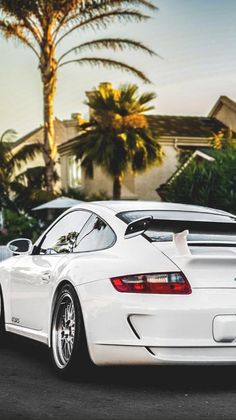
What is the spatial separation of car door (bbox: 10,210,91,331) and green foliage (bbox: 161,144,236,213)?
49.0 ft

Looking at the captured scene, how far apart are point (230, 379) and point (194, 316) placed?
1073mm

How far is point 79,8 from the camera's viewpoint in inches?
1328

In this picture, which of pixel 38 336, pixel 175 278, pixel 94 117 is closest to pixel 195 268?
pixel 175 278

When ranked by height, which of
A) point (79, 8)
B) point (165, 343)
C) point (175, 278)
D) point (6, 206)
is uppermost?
point (79, 8)

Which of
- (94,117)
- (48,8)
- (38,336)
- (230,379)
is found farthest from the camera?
(94,117)

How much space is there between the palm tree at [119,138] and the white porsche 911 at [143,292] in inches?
1418

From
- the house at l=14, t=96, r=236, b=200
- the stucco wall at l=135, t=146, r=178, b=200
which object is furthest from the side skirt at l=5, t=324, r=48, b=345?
the stucco wall at l=135, t=146, r=178, b=200

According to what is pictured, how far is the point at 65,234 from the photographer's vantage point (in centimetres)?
852

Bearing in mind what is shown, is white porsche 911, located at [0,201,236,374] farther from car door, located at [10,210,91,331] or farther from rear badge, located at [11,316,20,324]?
rear badge, located at [11,316,20,324]

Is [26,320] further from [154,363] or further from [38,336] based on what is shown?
[154,363]

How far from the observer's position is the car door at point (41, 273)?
320 inches

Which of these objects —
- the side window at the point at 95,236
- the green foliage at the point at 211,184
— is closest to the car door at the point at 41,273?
the side window at the point at 95,236

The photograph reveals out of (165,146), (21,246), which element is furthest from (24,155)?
(21,246)

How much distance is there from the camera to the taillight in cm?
682
